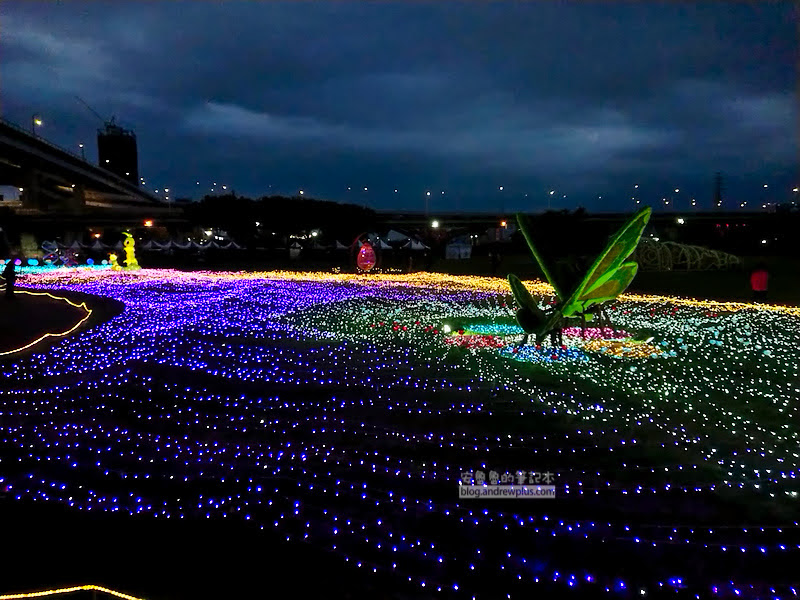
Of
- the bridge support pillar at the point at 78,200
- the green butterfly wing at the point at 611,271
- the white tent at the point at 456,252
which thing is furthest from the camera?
the bridge support pillar at the point at 78,200

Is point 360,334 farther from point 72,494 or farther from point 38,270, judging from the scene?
point 38,270

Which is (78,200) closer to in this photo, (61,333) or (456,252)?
(456,252)

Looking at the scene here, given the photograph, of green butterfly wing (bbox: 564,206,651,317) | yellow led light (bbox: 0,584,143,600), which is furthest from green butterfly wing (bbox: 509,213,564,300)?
yellow led light (bbox: 0,584,143,600)

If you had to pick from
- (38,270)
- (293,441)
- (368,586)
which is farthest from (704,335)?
(38,270)

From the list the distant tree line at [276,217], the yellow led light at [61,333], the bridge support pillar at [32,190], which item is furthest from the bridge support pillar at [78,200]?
the yellow led light at [61,333]

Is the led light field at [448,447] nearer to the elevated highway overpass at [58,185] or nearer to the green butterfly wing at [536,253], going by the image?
the green butterfly wing at [536,253]
